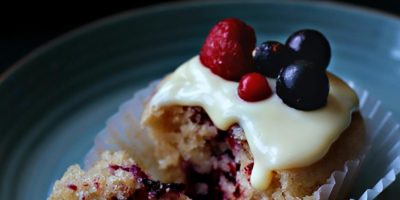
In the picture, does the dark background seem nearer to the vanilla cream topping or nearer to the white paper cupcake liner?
the white paper cupcake liner

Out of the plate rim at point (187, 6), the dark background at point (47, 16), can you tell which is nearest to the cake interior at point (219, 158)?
the plate rim at point (187, 6)

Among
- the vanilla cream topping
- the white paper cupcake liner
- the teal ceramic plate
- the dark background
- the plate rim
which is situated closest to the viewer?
the vanilla cream topping

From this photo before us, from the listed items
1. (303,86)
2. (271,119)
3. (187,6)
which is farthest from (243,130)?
(187,6)

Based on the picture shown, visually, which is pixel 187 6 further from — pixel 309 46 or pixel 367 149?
pixel 367 149

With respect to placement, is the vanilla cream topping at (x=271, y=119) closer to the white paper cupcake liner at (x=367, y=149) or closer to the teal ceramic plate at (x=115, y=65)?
the white paper cupcake liner at (x=367, y=149)

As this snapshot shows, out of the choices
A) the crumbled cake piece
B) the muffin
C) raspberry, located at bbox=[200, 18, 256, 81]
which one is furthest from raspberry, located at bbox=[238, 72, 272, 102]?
the crumbled cake piece
